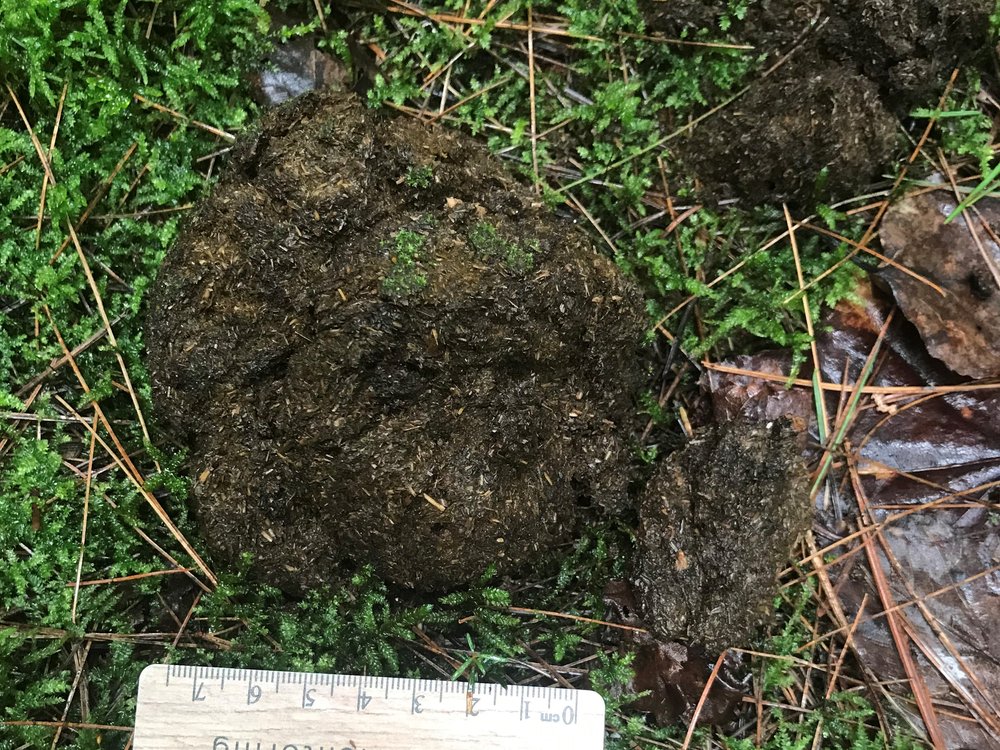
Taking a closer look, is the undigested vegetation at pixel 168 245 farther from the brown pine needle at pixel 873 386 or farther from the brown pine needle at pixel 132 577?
the brown pine needle at pixel 873 386

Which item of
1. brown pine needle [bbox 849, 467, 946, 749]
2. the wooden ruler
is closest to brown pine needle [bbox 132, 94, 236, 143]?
the wooden ruler

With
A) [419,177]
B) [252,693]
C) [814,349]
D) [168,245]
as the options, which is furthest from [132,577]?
[814,349]

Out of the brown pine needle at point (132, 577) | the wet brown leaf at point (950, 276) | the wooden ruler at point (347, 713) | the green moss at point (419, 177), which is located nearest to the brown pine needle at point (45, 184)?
the brown pine needle at point (132, 577)

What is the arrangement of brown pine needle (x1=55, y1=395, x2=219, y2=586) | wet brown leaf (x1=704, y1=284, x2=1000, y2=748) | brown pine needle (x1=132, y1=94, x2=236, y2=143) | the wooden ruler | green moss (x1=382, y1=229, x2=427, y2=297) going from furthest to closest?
1. brown pine needle (x1=132, y1=94, x2=236, y2=143)
2. brown pine needle (x1=55, y1=395, x2=219, y2=586)
3. wet brown leaf (x1=704, y1=284, x2=1000, y2=748)
4. the wooden ruler
5. green moss (x1=382, y1=229, x2=427, y2=297)

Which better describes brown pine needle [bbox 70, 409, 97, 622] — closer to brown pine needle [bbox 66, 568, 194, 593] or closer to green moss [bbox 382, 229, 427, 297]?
brown pine needle [bbox 66, 568, 194, 593]

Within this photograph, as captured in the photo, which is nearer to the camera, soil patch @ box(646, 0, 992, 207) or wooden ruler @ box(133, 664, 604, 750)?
wooden ruler @ box(133, 664, 604, 750)

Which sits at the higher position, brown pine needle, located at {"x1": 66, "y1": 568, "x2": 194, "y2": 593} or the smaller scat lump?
the smaller scat lump

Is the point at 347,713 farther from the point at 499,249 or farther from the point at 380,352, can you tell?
the point at 499,249
